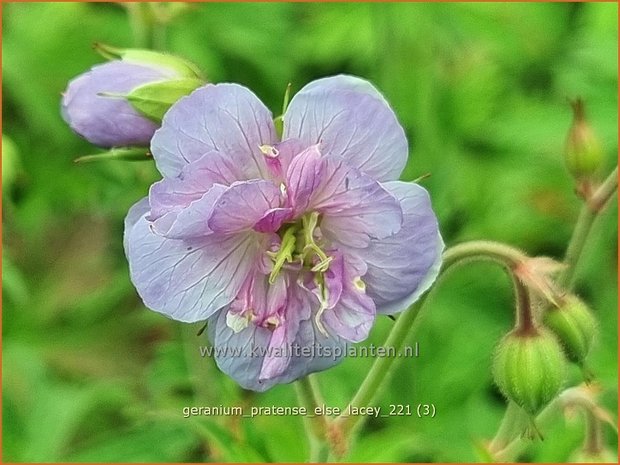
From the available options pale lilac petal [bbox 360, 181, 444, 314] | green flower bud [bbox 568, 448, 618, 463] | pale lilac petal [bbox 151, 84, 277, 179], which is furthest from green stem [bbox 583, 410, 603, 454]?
pale lilac petal [bbox 151, 84, 277, 179]

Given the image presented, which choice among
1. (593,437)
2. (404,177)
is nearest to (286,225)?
(593,437)

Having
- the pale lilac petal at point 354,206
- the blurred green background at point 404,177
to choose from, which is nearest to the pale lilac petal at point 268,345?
the pale lilac petal at point 354,206

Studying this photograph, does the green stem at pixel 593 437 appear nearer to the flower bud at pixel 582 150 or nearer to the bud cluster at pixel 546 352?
the bud cluster at pixel 546 352

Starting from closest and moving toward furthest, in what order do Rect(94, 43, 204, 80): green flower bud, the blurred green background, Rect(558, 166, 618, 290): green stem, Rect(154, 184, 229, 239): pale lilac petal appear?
Rect(154, 184, 229, 239): pale lilac petal < Rect(94, 43, 204, 80): green flower bud < Rect(558, 166, 618, 290): green stem < the blurred green background

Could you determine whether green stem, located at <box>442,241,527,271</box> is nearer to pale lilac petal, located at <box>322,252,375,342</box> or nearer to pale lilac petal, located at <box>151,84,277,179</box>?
pale lilac petal, located at <box>322,252,375,342</box>

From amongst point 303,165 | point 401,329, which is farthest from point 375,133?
point 401,329

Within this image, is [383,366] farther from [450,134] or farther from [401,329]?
[450,134]

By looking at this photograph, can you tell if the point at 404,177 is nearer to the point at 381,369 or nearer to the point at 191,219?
the point at 381,369
